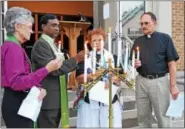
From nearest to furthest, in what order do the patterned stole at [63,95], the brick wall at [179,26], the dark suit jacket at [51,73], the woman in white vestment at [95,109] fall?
the dark suit jacket at [51,73]
the patterned stole at [63,95]
the woman in white vestment at [95,109]
the brick wall at [179,26]

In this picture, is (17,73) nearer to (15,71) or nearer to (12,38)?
(15,71)

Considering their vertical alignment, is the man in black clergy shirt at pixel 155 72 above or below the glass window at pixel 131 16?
below

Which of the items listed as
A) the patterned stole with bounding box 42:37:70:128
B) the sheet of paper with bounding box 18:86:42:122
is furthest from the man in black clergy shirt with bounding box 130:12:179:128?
the sheet of paper with bounding box 18:86:42:122

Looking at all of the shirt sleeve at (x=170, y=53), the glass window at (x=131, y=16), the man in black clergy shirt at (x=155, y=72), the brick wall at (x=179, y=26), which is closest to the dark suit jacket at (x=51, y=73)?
the man in black clergy shirt at (x=155, y=72)

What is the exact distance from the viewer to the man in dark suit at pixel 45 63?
3125 millimetres

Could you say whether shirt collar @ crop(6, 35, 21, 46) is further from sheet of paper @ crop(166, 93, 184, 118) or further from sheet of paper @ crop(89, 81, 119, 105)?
sheet of paper @ crop(166, 93, 184, 118)

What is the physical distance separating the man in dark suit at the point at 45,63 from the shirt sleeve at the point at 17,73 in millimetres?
549

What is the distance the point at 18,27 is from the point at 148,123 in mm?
2066

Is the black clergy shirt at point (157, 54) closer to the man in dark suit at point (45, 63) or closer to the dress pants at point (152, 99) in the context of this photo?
the dress pants at point (152, 99)

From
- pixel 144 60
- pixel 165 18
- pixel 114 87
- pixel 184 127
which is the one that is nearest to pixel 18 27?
pixel 114 87

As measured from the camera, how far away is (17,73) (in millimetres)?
2516

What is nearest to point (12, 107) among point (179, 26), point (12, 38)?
point (12, 38)

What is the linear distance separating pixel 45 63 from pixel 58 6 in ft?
24.1

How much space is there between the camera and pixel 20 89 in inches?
102
